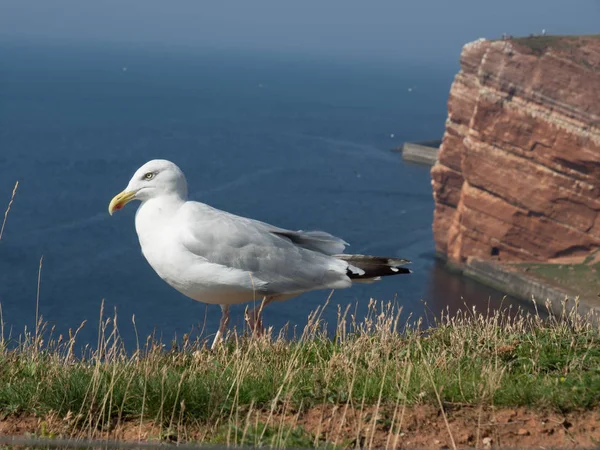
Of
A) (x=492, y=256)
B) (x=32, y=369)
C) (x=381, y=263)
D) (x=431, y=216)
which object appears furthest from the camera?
(x=431, y=216)

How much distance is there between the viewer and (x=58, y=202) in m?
87.4

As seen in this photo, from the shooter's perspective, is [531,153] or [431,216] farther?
[431,216]

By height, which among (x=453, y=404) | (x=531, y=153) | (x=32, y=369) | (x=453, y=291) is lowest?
(x=453, y=291)

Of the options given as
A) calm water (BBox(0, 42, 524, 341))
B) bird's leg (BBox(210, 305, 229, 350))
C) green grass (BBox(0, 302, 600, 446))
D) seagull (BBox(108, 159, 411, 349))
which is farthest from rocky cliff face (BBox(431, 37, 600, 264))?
green grass (BBox(0, 302, 600, 446))

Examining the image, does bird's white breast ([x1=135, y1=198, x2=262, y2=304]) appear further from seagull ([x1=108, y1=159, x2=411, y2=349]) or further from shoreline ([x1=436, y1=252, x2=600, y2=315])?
shoreline ([x1=436, y1=252, x2=600, y2=315])

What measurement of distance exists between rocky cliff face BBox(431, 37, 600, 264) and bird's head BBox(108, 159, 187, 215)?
6672 centimetres

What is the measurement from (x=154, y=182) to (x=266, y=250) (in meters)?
1.26

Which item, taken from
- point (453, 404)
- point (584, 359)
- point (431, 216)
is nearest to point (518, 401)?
point (453, 404)

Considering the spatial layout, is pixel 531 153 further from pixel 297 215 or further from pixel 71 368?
pixel 71 368

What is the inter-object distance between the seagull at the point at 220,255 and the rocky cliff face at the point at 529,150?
65913 millimetres

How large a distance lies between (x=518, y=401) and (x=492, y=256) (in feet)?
250

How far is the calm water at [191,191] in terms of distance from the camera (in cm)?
6456

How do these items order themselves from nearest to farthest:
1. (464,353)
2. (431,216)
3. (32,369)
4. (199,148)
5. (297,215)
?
(32,369)
(464,353)
(297,215)
(431,216)
(199,148)

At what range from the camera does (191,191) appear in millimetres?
83938
